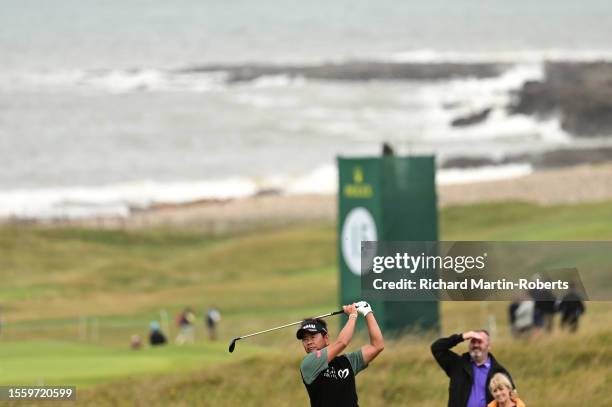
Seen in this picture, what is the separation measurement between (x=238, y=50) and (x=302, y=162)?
36.9 m

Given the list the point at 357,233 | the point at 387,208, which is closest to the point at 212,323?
the point at 357,233

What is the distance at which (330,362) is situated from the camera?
9.59 metres

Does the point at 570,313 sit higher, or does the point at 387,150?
the point at 387,150

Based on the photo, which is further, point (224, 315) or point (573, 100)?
point (573, 100)

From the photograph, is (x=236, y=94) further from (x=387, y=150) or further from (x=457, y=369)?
(x=457, y=369)

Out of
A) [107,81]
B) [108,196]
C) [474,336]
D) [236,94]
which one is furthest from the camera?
[107,81]

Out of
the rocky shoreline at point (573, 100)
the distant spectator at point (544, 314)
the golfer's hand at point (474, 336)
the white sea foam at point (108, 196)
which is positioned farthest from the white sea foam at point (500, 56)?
the golfer's hand at point (474, 336)

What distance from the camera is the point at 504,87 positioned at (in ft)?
361

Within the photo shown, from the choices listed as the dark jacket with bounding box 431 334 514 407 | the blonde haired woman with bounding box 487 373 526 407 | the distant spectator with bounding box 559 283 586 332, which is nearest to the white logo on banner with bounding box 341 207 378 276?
the distant spectator with bounding box 559 283 586 332

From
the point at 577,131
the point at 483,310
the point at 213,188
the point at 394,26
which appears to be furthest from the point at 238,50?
the point at 483,310

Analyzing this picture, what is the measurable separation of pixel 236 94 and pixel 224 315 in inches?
2834

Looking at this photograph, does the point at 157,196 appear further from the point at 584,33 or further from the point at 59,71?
the point at 584,33

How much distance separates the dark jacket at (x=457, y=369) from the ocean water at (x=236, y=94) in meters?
63.8

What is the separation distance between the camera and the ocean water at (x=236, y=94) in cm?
8738
